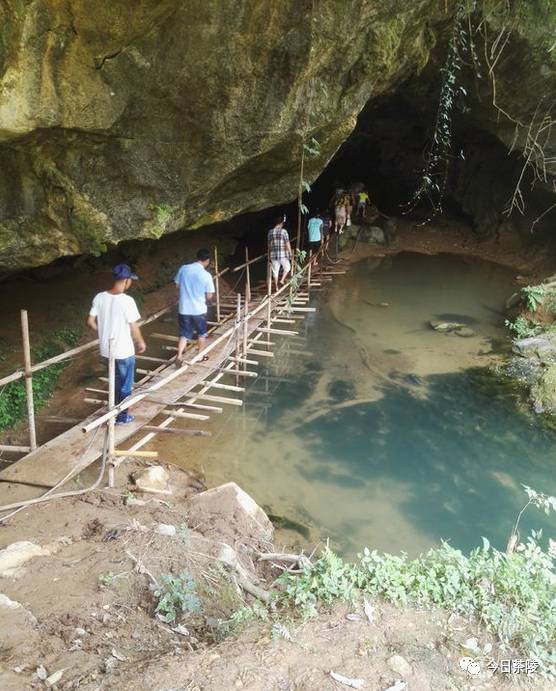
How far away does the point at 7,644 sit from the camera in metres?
2.88

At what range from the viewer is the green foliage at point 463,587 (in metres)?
3.23

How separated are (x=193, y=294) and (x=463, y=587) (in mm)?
4734

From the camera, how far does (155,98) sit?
18.9 ft

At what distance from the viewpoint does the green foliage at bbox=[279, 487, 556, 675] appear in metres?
3.23

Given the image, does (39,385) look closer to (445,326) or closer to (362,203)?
(445,326)

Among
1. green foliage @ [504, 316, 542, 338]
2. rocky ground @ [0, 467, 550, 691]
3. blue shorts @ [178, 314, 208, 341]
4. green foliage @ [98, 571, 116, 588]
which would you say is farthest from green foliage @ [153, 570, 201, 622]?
green foliage @ [504, 316, 542, 338]

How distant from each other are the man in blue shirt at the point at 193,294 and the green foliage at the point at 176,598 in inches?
151

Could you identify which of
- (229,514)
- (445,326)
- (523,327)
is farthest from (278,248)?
(229,514)

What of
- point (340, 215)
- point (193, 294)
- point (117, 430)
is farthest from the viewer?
point (340, 215)

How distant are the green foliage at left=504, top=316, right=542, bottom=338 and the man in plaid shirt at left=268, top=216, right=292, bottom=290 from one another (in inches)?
189

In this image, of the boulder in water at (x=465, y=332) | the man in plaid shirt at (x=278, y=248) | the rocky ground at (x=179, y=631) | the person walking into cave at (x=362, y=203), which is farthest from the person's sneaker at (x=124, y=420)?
the person walking into cave at (x=362, y=203)

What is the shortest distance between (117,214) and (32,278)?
355 cm

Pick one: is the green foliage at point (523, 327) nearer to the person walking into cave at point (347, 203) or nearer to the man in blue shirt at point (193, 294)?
the person walking into cave at point (347, 203)

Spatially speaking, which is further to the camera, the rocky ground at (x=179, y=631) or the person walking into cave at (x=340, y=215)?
the person walking into cave at (x=340, y=215)
